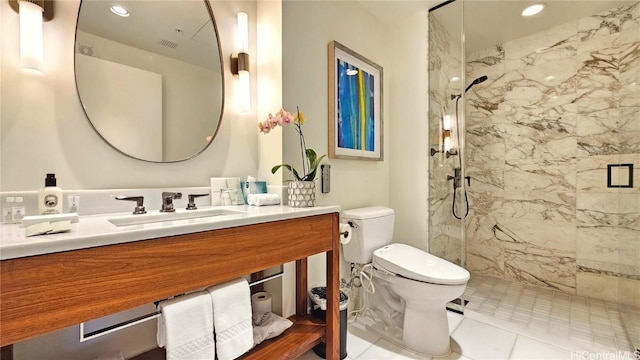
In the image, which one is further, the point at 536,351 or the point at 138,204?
the point at 536,351

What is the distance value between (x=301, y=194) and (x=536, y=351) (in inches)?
62.8

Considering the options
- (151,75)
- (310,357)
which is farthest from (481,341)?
(151,75)

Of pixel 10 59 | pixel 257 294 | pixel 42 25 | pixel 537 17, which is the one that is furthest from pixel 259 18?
pixel 537 17

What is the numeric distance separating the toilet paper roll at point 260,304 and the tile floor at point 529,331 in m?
0.36

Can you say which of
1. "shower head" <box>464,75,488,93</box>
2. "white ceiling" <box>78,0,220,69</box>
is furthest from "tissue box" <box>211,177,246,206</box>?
"shower head" <box>464,75,488,93</box>

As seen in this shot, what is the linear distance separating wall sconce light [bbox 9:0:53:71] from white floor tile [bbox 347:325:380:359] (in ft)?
6.23

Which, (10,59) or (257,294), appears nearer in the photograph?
(10,59)

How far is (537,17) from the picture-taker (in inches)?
88.4

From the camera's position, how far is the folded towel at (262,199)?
1376 millimetres

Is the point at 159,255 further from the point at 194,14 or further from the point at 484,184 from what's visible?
the point at 484,184

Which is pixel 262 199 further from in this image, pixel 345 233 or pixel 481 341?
pixel 481 341

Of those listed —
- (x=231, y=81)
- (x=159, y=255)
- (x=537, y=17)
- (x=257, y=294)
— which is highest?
(x=537, y=17)

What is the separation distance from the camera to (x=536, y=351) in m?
1.51

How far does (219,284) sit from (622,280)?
2.80 m
